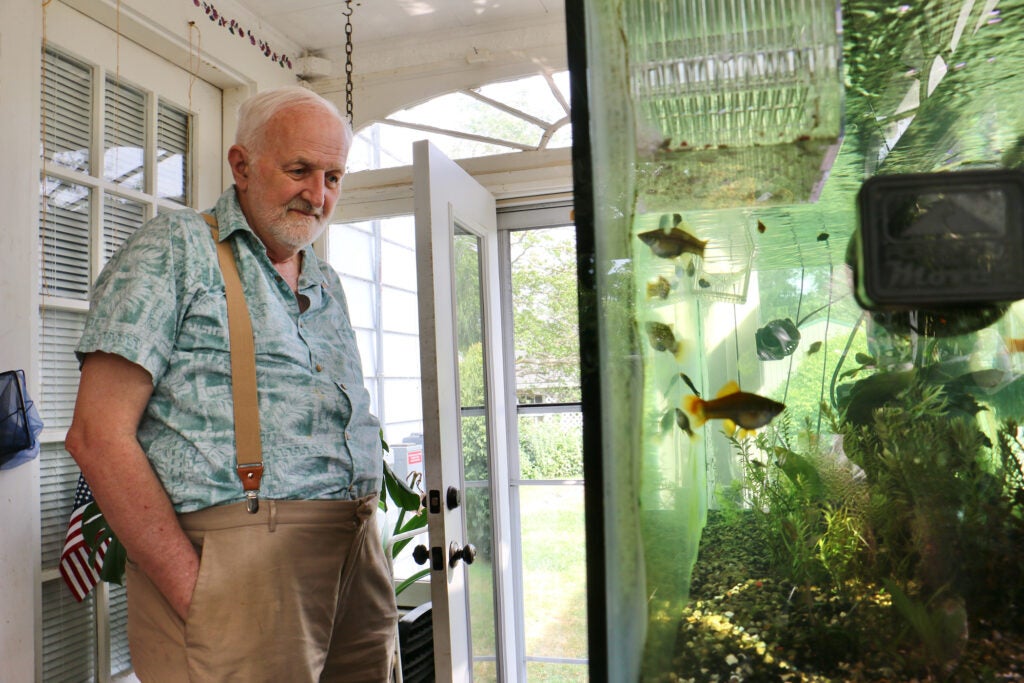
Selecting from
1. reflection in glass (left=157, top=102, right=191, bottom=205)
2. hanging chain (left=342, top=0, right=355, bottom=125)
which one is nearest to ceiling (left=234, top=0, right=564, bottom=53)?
hanging chain (left=342, top=0, right=355, bottom=125)

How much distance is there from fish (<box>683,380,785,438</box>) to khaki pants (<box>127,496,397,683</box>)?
2.63 feet

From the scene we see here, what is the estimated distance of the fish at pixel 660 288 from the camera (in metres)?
0.34

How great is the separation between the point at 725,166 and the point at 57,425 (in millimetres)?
1894

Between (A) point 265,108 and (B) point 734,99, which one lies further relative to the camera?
(A) point 265,108

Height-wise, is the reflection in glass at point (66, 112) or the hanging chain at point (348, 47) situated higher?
the hanging chain at point (348, 47)

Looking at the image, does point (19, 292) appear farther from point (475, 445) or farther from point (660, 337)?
point (660, 337)

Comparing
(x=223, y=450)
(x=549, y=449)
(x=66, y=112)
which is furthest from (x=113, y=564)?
(x=549, y=449)

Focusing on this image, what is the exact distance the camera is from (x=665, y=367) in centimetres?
34

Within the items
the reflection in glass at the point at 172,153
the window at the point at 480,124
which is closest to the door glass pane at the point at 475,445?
the window at the point at 480,124

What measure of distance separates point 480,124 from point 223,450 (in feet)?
6.88

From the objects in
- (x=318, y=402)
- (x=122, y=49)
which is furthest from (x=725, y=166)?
(x=122, y=49)

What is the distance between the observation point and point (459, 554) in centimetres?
204

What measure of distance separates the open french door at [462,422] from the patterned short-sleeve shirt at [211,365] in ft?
3.01

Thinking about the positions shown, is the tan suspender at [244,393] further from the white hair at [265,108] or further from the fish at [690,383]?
the fish at [690,383]
